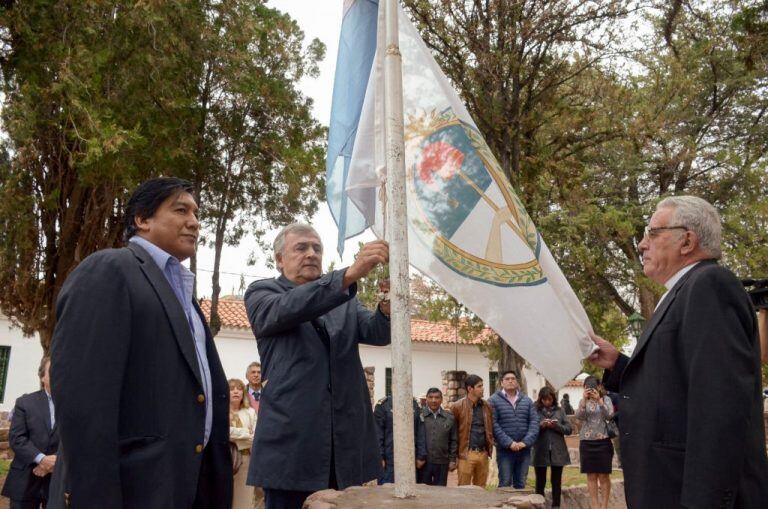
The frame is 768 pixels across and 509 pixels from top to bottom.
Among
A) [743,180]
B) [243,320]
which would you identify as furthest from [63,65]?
[243,320]

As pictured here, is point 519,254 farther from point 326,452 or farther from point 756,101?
point 756,101

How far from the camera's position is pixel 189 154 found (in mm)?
11594

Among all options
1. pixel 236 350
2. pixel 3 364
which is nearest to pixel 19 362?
pixel 3 364

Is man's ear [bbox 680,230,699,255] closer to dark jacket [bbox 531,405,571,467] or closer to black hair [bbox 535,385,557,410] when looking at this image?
dark jacket [bbox 531,405,571,467]

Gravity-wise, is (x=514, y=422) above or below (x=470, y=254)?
below

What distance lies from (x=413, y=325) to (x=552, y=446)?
21503 millimetres

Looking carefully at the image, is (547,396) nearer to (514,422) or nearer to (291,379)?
(514,422)

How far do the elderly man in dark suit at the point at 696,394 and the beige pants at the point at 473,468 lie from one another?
7999 mm

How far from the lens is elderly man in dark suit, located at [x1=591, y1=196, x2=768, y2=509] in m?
2.40

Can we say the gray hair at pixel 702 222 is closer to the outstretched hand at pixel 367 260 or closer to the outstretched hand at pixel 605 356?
the outstretched hand at pixel 605 356

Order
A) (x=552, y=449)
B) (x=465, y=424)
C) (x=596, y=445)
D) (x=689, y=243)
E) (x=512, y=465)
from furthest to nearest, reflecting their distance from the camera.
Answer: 1. (x=465, y=424)
2. (x=552, y=449)
3. (x=512, y=465)
4. (x=596, y=445)
5. (x=689, y=243)

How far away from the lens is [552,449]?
10.5m

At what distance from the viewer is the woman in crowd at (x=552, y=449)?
34.4ft

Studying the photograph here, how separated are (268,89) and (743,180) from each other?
12310 millimetres
